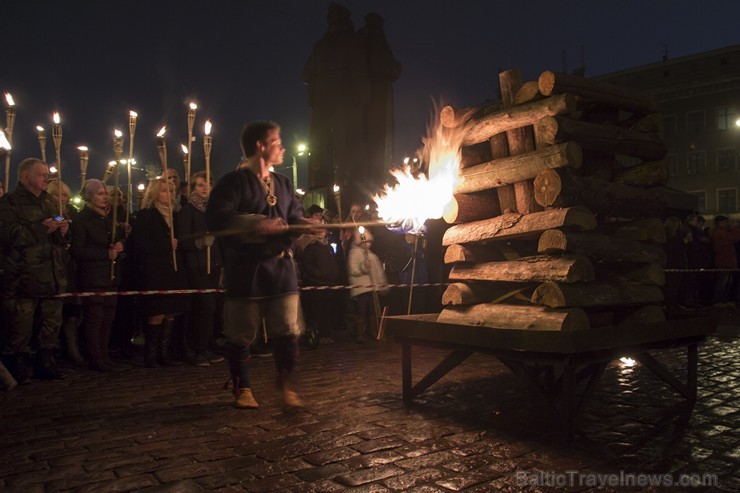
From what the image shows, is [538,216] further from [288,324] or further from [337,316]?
[337,316]

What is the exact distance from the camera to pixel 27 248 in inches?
267

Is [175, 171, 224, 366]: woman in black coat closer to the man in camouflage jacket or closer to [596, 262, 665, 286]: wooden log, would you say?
the man in camouflage jacket

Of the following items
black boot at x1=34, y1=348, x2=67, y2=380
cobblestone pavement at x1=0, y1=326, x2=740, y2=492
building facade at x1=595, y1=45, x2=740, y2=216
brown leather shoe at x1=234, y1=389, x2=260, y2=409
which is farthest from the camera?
building facade at x1=595, y1=45, x2=740, y2=216

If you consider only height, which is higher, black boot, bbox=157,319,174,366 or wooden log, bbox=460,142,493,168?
A: wooden log, bbox=460,142,493,168

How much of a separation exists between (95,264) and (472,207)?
492 centimetres

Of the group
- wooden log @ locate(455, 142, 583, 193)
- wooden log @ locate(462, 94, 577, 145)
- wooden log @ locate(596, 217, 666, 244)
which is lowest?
wooden log @ locate(596, 217, 666, 244)

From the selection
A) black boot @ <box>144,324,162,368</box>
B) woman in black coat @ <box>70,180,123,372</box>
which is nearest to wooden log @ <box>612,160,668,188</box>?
black boot @ <box>144,324,162,368</box>

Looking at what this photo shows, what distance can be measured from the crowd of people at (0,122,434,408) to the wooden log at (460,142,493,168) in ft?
5.10

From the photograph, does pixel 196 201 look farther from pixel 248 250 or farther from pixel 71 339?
pixel 248 250

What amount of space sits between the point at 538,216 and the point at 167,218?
5165 mm

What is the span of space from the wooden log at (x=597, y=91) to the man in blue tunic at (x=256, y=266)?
2.39m

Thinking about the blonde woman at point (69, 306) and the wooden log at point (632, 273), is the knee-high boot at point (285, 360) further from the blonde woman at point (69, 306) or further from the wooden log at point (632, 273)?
the blonde woman at point (69, 306)

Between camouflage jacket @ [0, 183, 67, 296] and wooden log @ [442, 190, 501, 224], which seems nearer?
wooden log @ [442, 190, 501, 224]

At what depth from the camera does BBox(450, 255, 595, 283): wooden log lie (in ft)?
14.6
